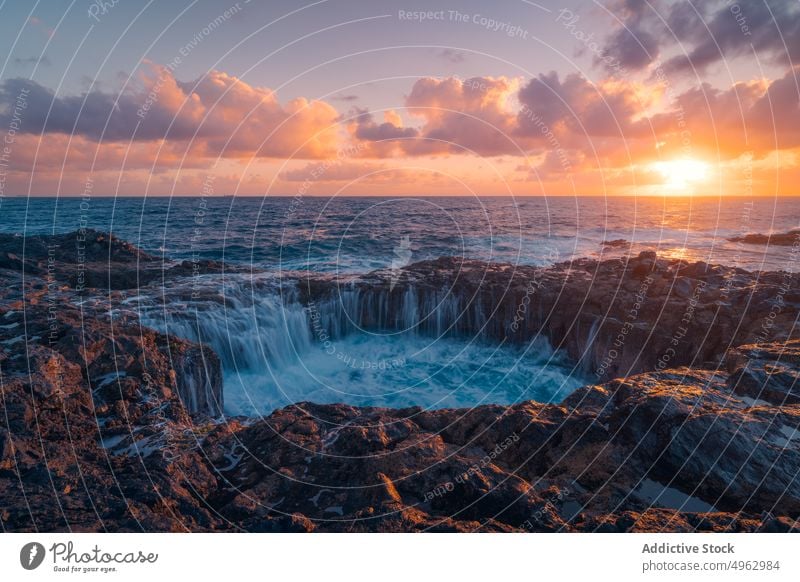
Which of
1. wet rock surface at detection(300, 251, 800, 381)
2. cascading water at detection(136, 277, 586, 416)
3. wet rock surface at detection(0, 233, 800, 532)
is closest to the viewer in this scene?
wet rock surface at detection(0, 233, 800, 532)

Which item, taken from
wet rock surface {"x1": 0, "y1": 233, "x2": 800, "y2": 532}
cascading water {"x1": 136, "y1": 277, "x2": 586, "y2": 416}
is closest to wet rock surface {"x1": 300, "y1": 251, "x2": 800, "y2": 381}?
cascading water {"x1": 136, "y1": 277, "x2": 586, "y2": 416}

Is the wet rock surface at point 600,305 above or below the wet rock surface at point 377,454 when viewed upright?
above

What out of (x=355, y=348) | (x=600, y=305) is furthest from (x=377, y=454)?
(x=600, y=305)

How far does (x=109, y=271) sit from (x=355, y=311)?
11.9 metres

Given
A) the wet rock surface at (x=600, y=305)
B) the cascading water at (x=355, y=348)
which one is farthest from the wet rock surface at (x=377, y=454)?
the wet rock surface at (x=600, y=305)

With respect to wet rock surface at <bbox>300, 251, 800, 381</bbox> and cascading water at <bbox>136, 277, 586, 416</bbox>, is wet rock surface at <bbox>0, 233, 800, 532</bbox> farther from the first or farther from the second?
wet rock surface at <bbox>300, 251, 800, 381</bbox>

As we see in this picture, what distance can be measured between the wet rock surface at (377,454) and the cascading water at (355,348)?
16.0ft

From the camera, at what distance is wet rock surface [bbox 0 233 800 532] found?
5738mm

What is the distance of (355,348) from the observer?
1975cm

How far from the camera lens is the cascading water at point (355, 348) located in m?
15.5

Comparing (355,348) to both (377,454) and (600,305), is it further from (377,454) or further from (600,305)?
(377,454)

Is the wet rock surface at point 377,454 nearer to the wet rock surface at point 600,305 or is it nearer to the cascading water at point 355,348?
the cascading water at point 355,348

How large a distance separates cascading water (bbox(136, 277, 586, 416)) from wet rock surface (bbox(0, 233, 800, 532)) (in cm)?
487

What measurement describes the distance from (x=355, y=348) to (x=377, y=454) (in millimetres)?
12512
